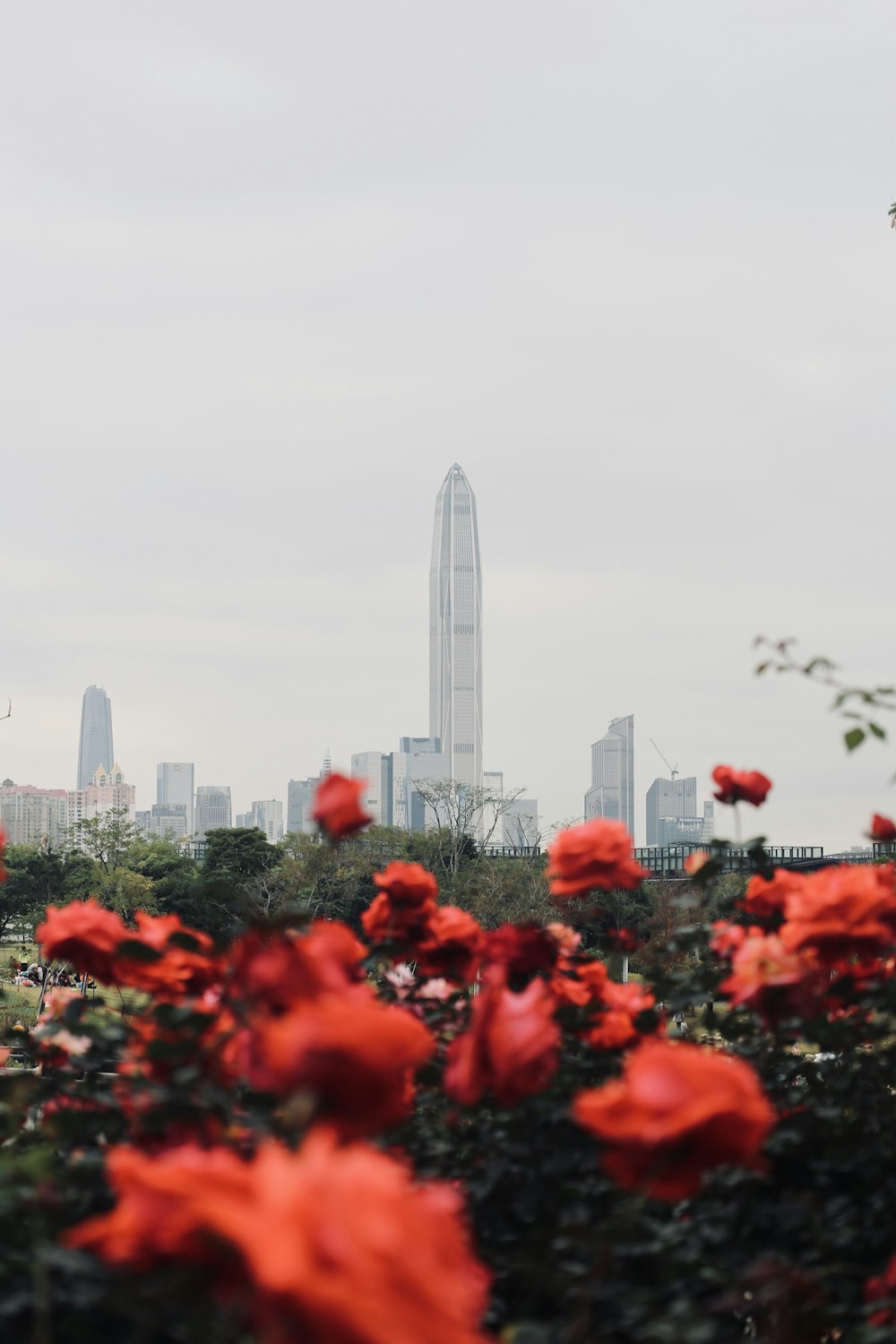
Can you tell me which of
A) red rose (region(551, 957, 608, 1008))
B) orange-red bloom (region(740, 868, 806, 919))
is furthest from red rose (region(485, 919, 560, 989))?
orange-red bloom (region(740, 868, 806, 919))

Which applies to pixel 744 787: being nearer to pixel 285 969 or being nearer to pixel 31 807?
pixel 285 969

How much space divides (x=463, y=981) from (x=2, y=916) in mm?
39810

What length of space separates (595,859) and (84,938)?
2.93 feet

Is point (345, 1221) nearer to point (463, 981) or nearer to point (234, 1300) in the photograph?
point (234, 1300)

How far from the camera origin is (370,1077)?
3.23 ft

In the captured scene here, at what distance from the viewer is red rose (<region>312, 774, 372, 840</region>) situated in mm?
1846

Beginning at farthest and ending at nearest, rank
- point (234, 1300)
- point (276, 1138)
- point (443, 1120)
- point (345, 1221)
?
point (443, 1120) → point (276, 1138) → point (234, 1300) → point (345, 1221)

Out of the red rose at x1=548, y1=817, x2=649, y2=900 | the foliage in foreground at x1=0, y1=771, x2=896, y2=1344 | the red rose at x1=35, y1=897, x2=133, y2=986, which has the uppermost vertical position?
the red rose at x1=548, y1=817, x2=649, y2=900

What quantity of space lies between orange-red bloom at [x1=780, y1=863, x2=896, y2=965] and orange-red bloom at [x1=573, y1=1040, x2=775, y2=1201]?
89cm

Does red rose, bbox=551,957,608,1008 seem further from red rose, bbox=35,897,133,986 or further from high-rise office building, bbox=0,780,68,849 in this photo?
high-rise office building, bbox=0,780,68,849

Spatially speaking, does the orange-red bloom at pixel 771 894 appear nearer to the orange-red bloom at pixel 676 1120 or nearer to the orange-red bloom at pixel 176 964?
the orange-red bloom at pixel 176 964

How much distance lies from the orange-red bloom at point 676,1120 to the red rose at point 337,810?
0.75m

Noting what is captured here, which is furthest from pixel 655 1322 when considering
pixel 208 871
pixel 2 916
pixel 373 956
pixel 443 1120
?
pixel 2 916

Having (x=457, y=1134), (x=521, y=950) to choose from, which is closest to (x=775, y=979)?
(x=521, y=950)
